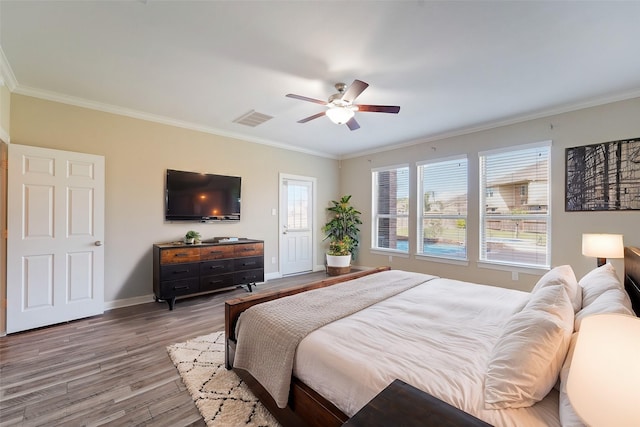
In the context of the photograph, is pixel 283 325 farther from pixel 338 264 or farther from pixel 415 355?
pixel 338 264

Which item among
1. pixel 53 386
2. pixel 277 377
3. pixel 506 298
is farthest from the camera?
pixel 506 298

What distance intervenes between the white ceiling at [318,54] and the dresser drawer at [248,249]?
2.02 meters

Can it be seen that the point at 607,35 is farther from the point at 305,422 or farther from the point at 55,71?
the point at 55,71

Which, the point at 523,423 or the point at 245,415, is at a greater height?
the point at 523,423

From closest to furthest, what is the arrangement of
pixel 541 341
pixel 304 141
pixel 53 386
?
pixel 541 341
pixel 53 386
pixel 304 141

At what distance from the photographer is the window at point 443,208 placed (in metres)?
4.49

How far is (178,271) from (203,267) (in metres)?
0.33

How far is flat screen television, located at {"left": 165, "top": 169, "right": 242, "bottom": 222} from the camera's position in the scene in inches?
157

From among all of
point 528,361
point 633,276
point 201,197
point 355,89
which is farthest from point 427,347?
point 201,197

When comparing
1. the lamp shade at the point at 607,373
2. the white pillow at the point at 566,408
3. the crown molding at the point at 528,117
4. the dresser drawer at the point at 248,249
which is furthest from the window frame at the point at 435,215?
the lamp shade at the point at 607,373

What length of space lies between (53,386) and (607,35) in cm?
505

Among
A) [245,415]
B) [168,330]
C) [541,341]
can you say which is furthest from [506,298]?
[168,330]

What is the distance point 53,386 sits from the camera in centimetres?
198

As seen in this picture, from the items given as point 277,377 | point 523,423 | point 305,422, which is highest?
point 523,423
